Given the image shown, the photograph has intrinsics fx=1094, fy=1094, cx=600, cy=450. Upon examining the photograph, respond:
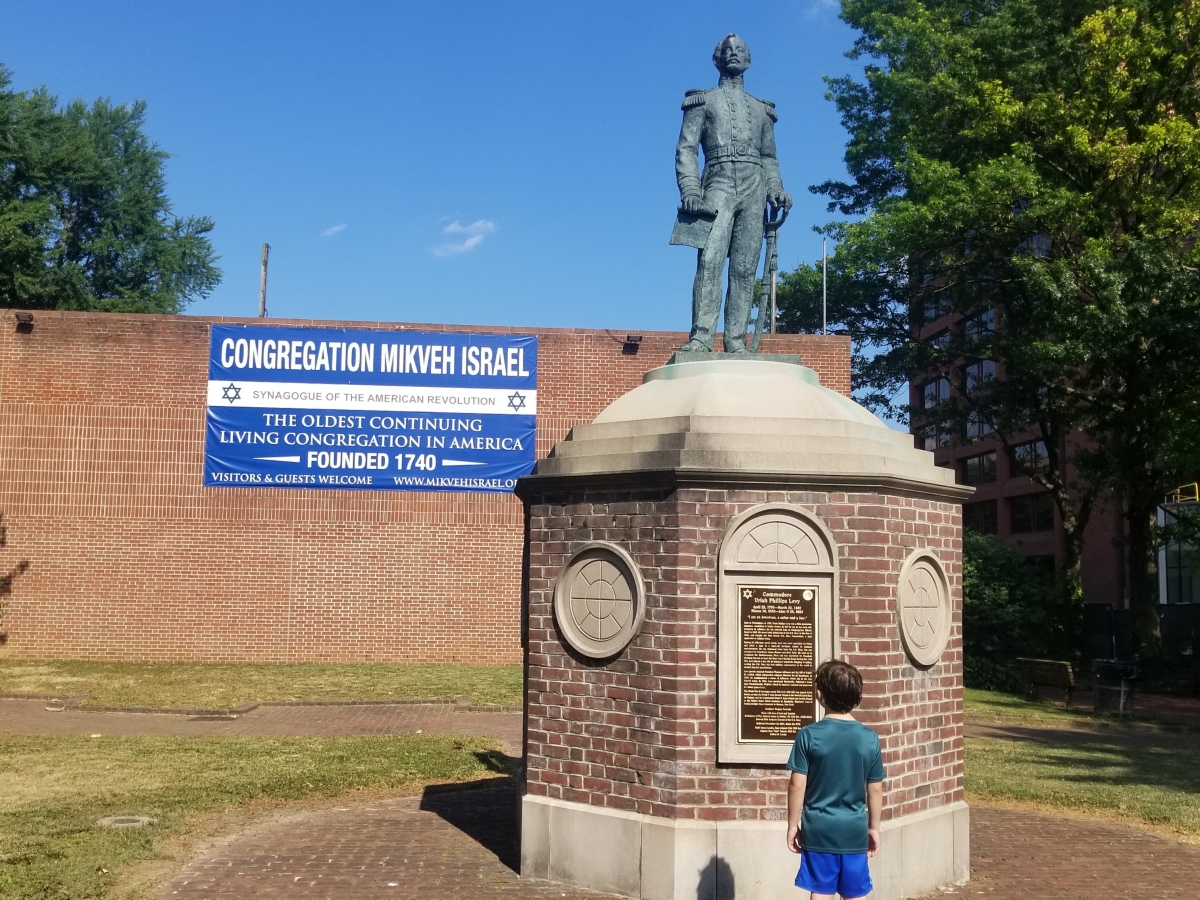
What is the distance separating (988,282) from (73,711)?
20766 millimetres

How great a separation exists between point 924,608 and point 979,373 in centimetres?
3865

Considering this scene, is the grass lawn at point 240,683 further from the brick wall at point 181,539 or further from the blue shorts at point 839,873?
the blue shorts at point 839,873

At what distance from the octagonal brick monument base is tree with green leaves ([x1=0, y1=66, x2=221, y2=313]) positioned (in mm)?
29158

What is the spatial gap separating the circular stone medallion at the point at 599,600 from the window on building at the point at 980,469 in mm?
42005

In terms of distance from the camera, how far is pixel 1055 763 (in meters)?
12.1

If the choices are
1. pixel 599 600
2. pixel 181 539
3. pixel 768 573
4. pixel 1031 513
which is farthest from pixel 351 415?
pixel 1031 513

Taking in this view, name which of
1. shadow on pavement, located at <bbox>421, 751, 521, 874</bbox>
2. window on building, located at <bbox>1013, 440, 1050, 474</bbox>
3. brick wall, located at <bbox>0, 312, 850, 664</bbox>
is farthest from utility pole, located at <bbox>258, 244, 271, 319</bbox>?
window on building, located at <bbox>1013, 440, 1050, 474</bbox>

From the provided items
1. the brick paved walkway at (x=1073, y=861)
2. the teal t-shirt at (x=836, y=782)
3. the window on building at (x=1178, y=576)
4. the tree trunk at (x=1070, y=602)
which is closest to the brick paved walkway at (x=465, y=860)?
the brick paved walkway at (x=1073, y=861)

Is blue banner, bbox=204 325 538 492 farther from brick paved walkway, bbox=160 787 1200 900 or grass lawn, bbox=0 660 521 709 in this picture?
brick paved walkway, bbox=160 787 1200 900

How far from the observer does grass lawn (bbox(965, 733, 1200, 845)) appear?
31.1 ft

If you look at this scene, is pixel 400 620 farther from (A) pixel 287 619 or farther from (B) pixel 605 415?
(B) pixel 605 415

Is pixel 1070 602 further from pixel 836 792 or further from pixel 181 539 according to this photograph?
pixel 836 792

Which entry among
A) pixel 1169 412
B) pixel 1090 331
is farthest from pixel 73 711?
pixel 1169 412

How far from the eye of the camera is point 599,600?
269 inches
